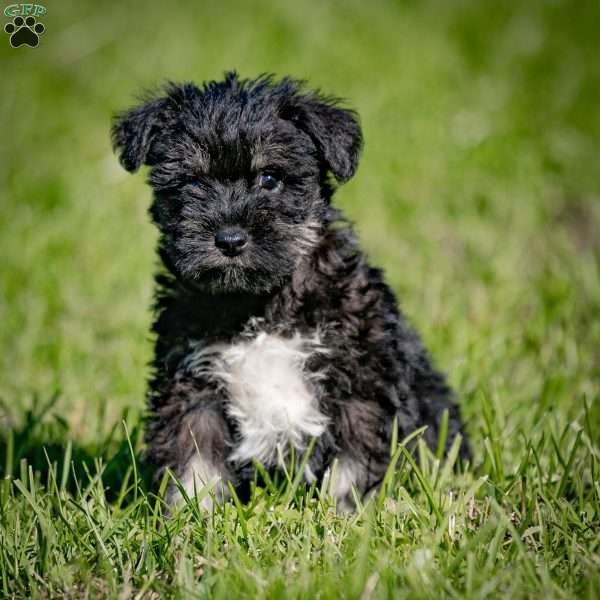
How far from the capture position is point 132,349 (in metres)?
6.26

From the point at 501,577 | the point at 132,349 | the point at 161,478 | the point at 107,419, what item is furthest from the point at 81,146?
the point at 501,577

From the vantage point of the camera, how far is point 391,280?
23.5 ft

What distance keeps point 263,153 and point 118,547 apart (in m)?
1.84

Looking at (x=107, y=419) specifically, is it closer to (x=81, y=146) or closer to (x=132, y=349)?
(x=132, y=349)

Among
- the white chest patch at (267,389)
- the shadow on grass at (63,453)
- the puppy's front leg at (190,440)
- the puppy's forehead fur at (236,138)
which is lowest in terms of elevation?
the shadow on grass at (63,453)

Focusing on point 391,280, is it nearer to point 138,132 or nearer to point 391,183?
point 391,183

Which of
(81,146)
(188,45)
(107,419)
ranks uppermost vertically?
(188,45)

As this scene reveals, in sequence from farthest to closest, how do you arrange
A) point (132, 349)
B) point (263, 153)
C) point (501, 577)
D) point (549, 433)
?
point (132, 349)
point (549, 433)
point (263, 153)
point (501, 577)

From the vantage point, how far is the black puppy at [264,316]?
4.11 meters

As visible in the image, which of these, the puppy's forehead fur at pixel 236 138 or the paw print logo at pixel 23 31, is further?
the paw print logo at pixel 23 31

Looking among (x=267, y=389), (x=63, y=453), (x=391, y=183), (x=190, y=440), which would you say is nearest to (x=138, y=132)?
(x=267, y=389)

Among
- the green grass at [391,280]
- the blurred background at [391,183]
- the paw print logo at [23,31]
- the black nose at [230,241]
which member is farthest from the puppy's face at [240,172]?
the blurred background at [391,183]

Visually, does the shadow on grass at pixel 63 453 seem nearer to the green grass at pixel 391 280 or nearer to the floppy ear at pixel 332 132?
the green grass at pixel 391 280

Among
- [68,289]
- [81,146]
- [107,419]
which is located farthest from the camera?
[81,146]
